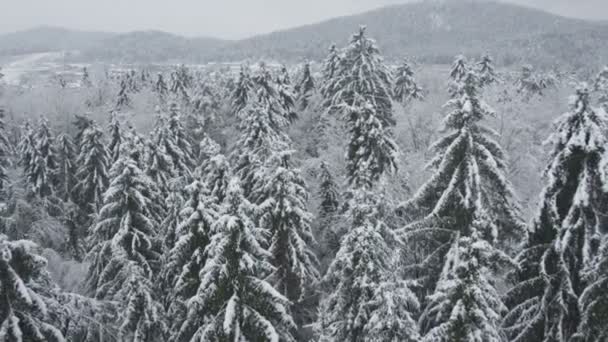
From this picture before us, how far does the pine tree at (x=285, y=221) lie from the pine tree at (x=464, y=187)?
570 centimetres

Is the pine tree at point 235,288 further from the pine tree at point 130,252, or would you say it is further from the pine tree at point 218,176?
the pine tree at point 130,252

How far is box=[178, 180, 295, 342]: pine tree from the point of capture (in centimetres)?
1293

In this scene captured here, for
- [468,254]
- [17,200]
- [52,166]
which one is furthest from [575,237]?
Answer: [52,166]

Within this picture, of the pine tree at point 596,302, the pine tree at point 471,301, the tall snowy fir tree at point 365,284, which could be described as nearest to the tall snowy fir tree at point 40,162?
the tall snowy fir tree at point 365,284

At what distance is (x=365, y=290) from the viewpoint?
12672 millimetres

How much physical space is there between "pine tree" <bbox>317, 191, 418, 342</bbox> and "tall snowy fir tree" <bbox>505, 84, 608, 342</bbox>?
3.87 meters

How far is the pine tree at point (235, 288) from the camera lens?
12930 mm

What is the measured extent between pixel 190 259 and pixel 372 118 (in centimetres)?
1156

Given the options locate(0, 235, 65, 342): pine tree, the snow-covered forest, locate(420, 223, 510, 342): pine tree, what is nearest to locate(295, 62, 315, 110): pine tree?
the snow-covered forest

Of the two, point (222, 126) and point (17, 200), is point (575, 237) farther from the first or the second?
point (222, 126)

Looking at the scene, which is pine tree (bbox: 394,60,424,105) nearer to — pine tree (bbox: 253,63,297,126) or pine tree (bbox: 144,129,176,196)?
pine tree (bbox: 253,63,297,126)

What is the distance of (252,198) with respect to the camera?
22.0 meters

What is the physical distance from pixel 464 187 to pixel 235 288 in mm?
7597

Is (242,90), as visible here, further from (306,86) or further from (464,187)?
(464,187)
